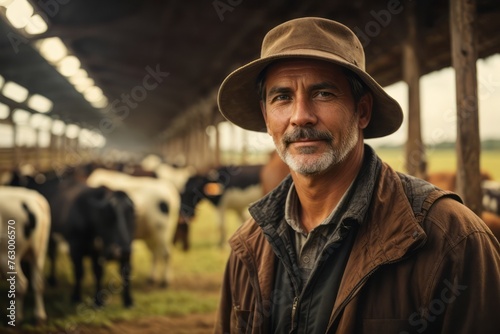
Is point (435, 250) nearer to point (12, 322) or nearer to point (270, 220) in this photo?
point (270, 220)

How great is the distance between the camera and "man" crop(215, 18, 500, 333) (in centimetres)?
159

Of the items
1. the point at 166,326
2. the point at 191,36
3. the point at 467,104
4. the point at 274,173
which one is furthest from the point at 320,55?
the point at 191,36

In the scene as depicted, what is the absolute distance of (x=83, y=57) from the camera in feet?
45.3

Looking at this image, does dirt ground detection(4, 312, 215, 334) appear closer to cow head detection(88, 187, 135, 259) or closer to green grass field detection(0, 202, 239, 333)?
green grass field detection(0, 202, 239, 333)

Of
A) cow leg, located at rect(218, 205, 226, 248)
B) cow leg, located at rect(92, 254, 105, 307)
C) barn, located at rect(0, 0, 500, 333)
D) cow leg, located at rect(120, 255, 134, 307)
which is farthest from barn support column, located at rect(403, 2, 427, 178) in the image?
cow leg, located at rect(218, 205, 226, 248)

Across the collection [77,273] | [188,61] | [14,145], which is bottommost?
[77,273]

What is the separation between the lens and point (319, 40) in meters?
1.94

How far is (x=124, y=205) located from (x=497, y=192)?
5878 mm

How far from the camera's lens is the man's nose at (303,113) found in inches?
76.1

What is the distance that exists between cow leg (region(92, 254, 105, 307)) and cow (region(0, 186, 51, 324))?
836 mm

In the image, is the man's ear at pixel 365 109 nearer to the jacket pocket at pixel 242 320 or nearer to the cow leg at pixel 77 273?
the jacket pocket at pixel 242 320

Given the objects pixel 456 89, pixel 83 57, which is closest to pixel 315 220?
pixel 456 89

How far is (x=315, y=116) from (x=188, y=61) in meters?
10.8

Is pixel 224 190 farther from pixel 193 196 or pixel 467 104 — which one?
pixel 467 104
